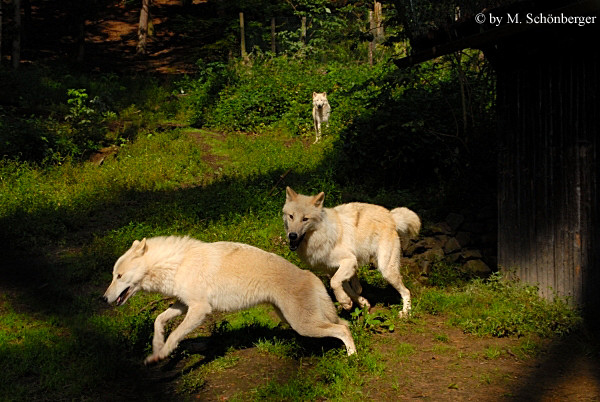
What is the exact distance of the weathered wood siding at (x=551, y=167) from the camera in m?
6.30

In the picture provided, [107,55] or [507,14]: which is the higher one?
[107,55]

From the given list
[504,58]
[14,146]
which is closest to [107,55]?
[14,146]

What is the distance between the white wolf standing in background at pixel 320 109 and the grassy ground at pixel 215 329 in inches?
235

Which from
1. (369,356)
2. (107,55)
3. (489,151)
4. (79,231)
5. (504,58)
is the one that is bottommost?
(369,356)

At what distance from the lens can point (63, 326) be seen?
6660 mm

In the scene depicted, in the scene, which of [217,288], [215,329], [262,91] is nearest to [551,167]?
[217,288]

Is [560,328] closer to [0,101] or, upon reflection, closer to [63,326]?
[63,326]

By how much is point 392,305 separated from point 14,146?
424 inches

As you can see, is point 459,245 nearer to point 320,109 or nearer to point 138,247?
point 138,247

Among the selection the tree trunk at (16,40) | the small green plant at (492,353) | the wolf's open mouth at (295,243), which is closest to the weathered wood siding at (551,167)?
the small green plant at (492,353)

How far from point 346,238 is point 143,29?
2730cm

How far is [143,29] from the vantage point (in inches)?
1181

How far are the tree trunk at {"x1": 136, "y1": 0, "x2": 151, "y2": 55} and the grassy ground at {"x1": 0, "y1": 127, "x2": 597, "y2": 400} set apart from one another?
20739 millimetres

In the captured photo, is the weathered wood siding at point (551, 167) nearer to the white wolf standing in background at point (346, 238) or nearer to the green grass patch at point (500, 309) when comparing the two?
the green grass patch at point (500, 309)
